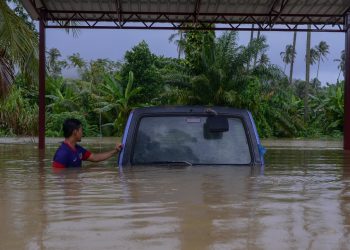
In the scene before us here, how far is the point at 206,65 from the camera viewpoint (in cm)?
2738

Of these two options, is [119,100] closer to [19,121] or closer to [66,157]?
[19,121]

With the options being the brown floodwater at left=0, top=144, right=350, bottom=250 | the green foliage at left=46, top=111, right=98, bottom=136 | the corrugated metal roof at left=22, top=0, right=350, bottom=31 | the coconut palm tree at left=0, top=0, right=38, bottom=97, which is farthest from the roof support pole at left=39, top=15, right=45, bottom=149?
the green foliage at left=46, top=111, right=98, bottom=136

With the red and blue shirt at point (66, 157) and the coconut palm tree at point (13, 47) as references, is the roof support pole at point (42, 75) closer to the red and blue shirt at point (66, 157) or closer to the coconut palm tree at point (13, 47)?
the coconut palm tree at point (13, 47)

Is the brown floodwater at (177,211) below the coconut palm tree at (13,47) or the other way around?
below

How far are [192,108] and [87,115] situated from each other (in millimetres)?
28787

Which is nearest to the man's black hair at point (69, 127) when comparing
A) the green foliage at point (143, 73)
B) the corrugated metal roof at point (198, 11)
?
the corrugated metal roof at point (198, 11)

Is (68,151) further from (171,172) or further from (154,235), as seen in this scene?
(154,235)

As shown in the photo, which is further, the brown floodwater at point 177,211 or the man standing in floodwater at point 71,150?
the man standing in floodwater at point 71,150

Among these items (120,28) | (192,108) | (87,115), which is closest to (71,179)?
(192,108)

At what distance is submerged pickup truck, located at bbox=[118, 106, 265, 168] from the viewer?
572cm

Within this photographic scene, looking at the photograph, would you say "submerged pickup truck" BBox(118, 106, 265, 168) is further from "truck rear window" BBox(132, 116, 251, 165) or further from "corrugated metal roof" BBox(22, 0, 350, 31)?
"corrugated metal roof" BBox(22, 0, 350, 31)

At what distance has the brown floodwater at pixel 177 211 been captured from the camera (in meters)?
3.06

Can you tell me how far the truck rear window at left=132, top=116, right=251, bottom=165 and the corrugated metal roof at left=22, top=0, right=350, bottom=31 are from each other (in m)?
12.2

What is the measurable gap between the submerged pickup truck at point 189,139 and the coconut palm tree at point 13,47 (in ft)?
25.7
